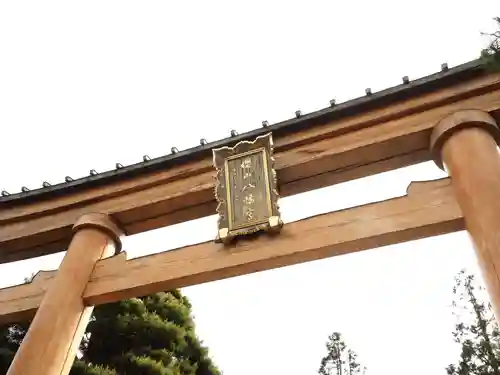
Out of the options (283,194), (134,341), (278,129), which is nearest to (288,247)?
(283,194)

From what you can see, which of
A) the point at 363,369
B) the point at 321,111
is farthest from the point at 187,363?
the point at 363,369

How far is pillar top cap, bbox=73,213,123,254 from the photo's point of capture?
614cm

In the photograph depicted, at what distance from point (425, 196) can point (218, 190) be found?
88.5 inches

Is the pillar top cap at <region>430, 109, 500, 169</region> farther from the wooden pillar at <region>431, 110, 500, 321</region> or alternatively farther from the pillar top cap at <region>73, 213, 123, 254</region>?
the pillar top cap at <region>73, 213, 123, 254</region>

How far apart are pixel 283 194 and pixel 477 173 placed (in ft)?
7.29

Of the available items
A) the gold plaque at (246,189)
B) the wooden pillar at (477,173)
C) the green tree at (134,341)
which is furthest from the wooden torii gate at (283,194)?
the green tree at (134,341)

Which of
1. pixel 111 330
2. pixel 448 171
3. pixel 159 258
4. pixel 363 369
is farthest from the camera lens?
pixel 363 369

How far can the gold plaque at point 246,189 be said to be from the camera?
514 centimetres

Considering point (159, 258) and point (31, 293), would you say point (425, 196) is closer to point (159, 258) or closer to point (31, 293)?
point (159, 258)

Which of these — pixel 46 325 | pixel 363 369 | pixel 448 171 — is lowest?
pixel 46 325

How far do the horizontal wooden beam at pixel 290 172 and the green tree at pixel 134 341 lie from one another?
1.52 meters

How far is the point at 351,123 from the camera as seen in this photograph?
575 cm

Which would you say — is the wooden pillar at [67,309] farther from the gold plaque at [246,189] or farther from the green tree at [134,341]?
the green tree at [134,341]

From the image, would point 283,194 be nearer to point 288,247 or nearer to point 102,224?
point 288,247
